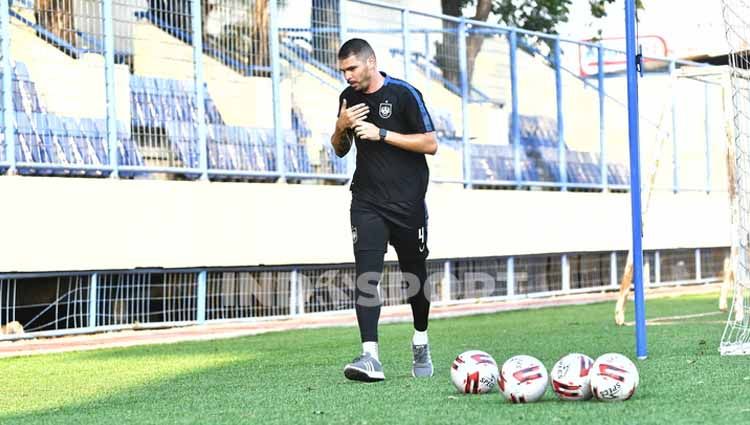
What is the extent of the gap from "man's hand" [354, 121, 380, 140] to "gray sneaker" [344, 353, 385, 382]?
1.26 metres

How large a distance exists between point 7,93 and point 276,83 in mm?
3868

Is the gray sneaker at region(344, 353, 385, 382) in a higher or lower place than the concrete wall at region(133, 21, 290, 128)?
lower

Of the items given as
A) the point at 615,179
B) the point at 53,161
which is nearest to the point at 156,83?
the point at 53,161

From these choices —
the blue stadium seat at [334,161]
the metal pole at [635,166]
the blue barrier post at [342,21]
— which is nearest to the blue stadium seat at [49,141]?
the blue stadium seat at [334,161]

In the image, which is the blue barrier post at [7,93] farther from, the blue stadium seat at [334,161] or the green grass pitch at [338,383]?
the blue stadium seat at [334,161]

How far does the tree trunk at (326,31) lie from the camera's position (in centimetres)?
1670

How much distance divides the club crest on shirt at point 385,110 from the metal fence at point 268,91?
17.3ft

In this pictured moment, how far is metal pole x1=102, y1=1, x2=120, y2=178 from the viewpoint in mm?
13875

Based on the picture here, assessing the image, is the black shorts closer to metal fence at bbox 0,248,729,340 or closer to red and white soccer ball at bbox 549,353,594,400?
red and white soccer ball at bbox 549,353,594,400

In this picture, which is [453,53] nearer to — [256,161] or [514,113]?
[514,113]

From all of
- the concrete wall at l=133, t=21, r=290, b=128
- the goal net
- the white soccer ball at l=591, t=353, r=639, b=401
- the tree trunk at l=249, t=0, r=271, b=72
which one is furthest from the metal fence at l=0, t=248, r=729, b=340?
the white soccer ball at l=591, t=353, r=639, b=401

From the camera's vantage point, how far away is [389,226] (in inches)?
333

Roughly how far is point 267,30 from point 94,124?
2.92 m

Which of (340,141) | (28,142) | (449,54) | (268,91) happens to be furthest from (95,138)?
(449,54)
